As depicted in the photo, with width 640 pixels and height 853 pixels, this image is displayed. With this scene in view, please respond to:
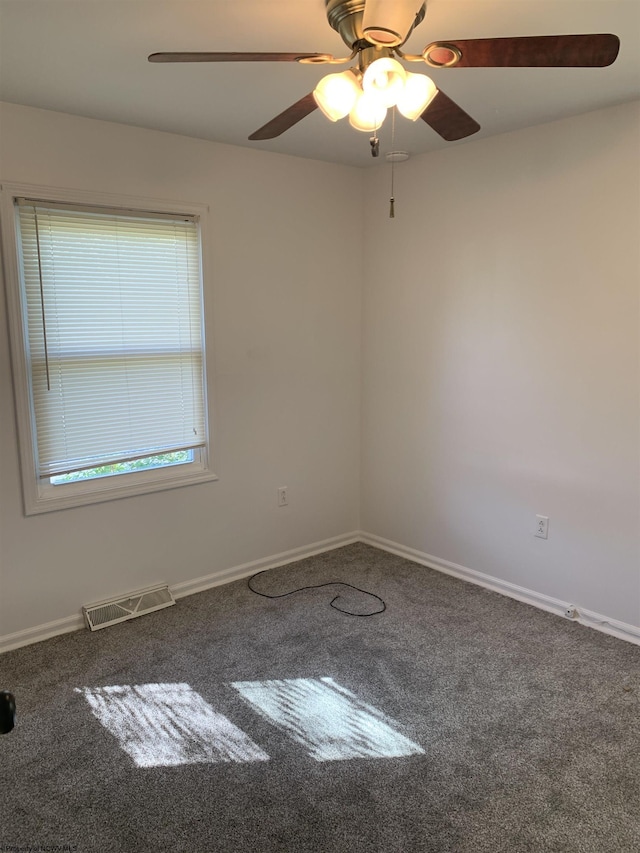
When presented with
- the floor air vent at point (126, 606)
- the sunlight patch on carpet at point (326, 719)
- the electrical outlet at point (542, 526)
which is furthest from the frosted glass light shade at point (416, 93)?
the floor air vent at point (126, 606)

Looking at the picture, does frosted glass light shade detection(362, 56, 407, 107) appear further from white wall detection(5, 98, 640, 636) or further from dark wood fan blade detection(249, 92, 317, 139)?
white wall detection(5, 98, 640, 636)

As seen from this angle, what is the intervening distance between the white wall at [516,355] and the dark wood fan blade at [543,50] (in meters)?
1.44

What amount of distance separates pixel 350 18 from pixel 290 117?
1.20ft

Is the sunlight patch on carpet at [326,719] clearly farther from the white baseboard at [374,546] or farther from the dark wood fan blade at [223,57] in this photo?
the dark wood fan blade at [223,57]

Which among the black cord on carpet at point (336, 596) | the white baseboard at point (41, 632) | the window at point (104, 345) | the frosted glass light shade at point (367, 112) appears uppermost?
the frosted glass light shade at point (367, 112)

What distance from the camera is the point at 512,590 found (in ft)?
10.6

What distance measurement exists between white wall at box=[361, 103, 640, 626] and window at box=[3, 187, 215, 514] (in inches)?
48.8

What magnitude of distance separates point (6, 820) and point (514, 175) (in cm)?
335

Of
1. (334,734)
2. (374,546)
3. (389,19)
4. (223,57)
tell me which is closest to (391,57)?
(389,19)

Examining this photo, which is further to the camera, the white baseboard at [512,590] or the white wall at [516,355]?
the white baseboard at [512,590]

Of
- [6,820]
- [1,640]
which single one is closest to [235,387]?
[1,640]

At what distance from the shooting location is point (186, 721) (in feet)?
7.31

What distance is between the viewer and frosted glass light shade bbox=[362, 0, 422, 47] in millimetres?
1443

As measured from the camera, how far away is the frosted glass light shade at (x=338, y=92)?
60.2 inches
